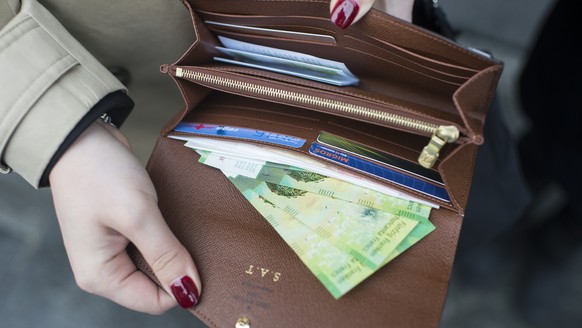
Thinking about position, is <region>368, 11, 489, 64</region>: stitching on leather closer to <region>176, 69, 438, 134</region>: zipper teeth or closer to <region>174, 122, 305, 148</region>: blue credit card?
<region>176, 69, 438, 134</region>: zipper teeth

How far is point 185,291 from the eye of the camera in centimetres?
78

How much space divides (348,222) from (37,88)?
544mm

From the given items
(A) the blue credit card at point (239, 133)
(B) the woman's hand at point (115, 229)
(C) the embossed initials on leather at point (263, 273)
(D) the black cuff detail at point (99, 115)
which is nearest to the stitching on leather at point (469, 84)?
(A) the blue credit card at point (239, 133)

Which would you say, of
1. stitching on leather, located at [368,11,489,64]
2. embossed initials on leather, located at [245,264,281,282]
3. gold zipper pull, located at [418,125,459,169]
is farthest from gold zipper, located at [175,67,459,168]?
embossed initials on leather, located at [245,264,281,282]

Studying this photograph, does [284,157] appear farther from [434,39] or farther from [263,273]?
[434,39]

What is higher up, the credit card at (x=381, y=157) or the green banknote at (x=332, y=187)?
the credit card at (x=381, y=157)

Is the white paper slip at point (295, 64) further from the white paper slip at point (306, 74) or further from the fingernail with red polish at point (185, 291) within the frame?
the fingernail with red polish at point (185, 291)

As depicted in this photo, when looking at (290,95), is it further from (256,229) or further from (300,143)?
(256,229)

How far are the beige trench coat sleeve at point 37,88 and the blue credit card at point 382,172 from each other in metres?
0.40

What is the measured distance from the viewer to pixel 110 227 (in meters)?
0.82

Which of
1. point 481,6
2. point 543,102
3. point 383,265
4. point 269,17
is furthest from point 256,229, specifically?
point 481,6

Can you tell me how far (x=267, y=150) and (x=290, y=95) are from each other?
111mm

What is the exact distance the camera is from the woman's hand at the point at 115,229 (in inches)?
31.0

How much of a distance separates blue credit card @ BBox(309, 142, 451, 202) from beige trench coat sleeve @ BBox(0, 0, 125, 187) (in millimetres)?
397
